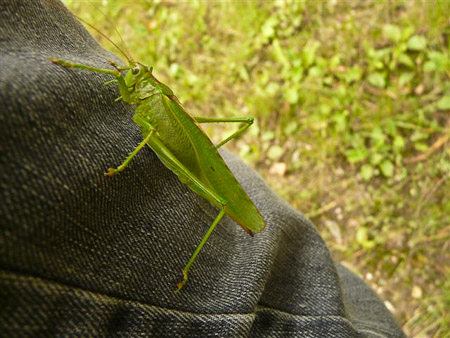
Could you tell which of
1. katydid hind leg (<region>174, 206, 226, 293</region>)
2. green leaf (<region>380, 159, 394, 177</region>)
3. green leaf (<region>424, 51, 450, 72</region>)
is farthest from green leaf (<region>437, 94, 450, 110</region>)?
katydid hind leg (<region>174, 206, 226, 293</region>)

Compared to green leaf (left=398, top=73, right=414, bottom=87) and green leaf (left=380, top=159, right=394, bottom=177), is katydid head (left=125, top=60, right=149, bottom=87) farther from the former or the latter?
green leaf (left=398, top=73, right=414, bottom=87)

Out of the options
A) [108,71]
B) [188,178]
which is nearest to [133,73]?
[108,71]

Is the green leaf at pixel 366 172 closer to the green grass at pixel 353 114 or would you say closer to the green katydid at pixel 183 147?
the green grass at pixel 353 114

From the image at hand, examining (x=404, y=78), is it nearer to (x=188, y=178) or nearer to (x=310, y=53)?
(x=310, y=53)

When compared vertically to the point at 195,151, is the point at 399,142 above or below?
above

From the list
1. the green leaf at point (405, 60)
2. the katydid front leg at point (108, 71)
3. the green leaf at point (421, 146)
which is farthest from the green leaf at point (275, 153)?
the katydid front leg at point (108, 71)

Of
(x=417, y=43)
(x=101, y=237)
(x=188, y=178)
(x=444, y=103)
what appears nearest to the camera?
(x=101, y=237)
